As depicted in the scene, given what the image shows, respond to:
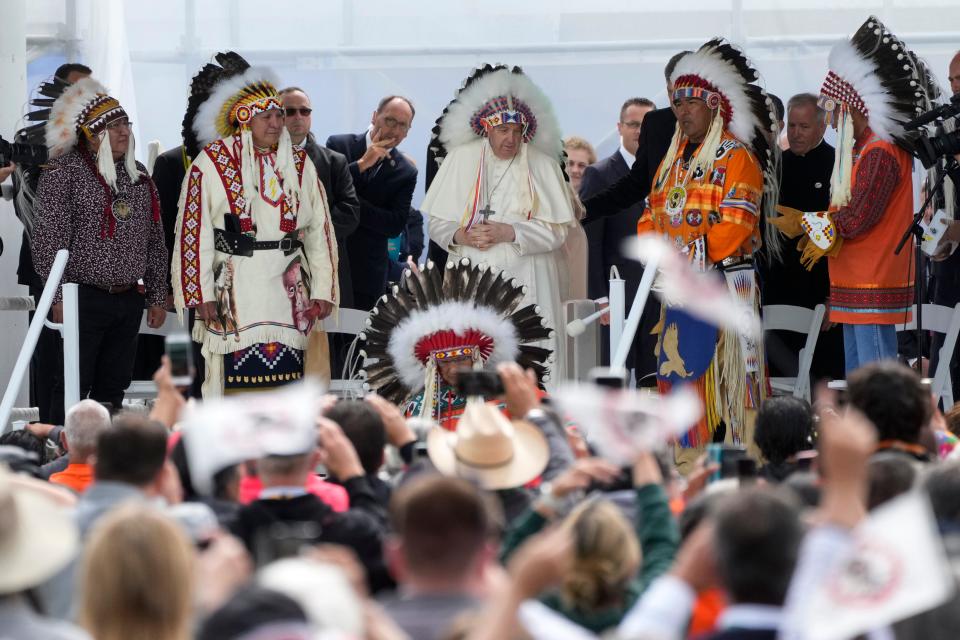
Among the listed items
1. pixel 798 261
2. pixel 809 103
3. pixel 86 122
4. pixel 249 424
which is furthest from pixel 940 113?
pixel 249 424

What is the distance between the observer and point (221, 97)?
728 centimetres

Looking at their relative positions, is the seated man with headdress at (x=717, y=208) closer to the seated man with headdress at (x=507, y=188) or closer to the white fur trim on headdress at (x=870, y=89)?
the white fur trim on headdress at (x=870, y=89)

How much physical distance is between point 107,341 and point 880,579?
212 inches

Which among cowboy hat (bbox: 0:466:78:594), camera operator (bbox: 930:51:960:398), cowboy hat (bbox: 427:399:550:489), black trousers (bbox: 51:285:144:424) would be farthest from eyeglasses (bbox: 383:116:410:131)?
cowboy hat (bbox: 0:466:78:594)

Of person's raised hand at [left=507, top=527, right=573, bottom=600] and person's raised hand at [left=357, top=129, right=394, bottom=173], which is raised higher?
person's raised hand at [left=357, top=129, right=394, bottom=173]

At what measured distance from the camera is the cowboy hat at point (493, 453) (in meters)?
3.84

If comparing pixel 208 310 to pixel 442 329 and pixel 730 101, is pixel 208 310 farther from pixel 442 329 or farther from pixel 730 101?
pixel 730 101

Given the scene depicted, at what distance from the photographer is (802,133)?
7520mm

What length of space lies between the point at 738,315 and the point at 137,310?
2.64 m

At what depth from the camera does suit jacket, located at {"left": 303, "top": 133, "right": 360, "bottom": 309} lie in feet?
25.3

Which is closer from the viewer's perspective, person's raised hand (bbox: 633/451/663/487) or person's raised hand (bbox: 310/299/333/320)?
person's raised hand (bbox: 633/451/663/487)

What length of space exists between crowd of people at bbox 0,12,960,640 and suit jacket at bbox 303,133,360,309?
0.02 m

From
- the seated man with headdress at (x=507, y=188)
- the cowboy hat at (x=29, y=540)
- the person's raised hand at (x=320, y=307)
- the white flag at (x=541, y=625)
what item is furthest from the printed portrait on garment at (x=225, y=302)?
the white flag at (x=541, y=625)

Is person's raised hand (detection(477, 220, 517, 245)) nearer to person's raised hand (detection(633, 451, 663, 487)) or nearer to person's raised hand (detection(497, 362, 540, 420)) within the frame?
person's raised hand (detection(497, 362, 540, 420))
